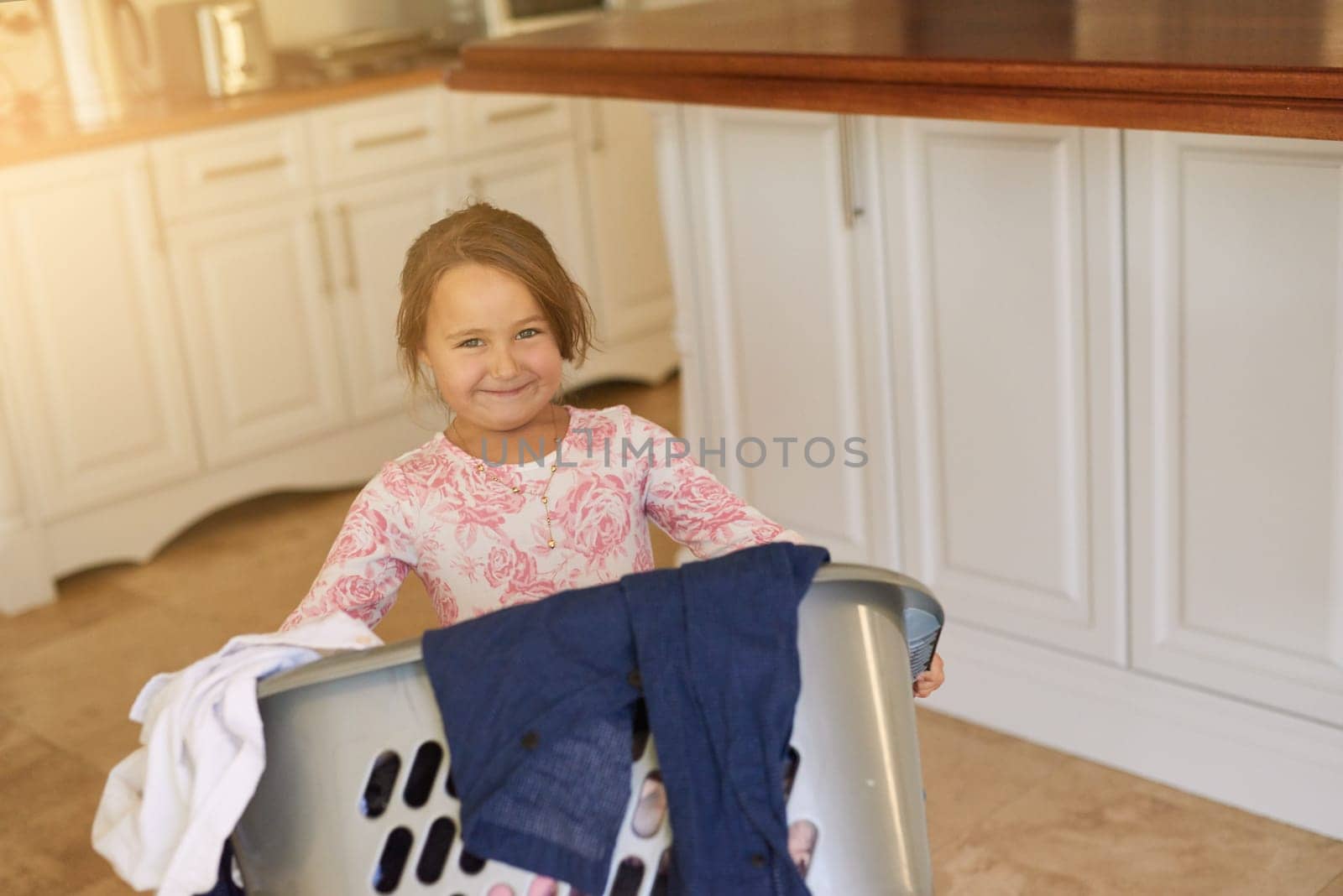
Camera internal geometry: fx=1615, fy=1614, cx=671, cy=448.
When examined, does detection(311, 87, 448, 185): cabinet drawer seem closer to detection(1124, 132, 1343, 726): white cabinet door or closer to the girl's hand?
detection(1124, 132, 1343, 726): white cabinet door

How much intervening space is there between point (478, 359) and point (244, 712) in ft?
1.39

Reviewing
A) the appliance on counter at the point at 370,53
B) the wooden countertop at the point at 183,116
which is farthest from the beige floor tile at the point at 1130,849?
the appliance on counter at the point at 370,53

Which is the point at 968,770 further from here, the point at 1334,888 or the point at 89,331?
the point at 89,331

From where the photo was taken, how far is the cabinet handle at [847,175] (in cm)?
223

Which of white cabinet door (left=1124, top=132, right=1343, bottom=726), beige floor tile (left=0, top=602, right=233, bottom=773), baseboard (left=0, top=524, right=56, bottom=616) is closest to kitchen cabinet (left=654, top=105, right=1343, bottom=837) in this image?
white cabinet door (left=1124, top=132, right=1343, bottom=726)

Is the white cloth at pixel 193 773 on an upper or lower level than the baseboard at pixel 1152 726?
upper

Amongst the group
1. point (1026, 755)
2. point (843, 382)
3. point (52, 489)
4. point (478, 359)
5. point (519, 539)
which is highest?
point (478, 359)

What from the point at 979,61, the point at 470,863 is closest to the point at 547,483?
the point at 470,863

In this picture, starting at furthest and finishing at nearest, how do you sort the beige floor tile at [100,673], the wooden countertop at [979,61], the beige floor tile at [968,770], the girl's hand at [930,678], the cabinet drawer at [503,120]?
the cabinet drawer at [503,120] < the beige floor tile at [100,673] < the beige floor tile at [968,770] < the wooden countertop at [979,61] < the girl's hand at [930,678]

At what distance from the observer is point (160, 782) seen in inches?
35.7

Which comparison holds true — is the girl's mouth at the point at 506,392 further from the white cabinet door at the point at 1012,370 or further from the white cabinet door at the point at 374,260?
the white cabinet door at the point at 374,260

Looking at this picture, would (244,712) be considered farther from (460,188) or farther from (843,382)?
(460,188)

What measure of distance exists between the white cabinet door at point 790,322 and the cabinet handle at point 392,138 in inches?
46.6

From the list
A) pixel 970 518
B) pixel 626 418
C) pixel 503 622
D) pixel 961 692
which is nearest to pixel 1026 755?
pixel 961 692
